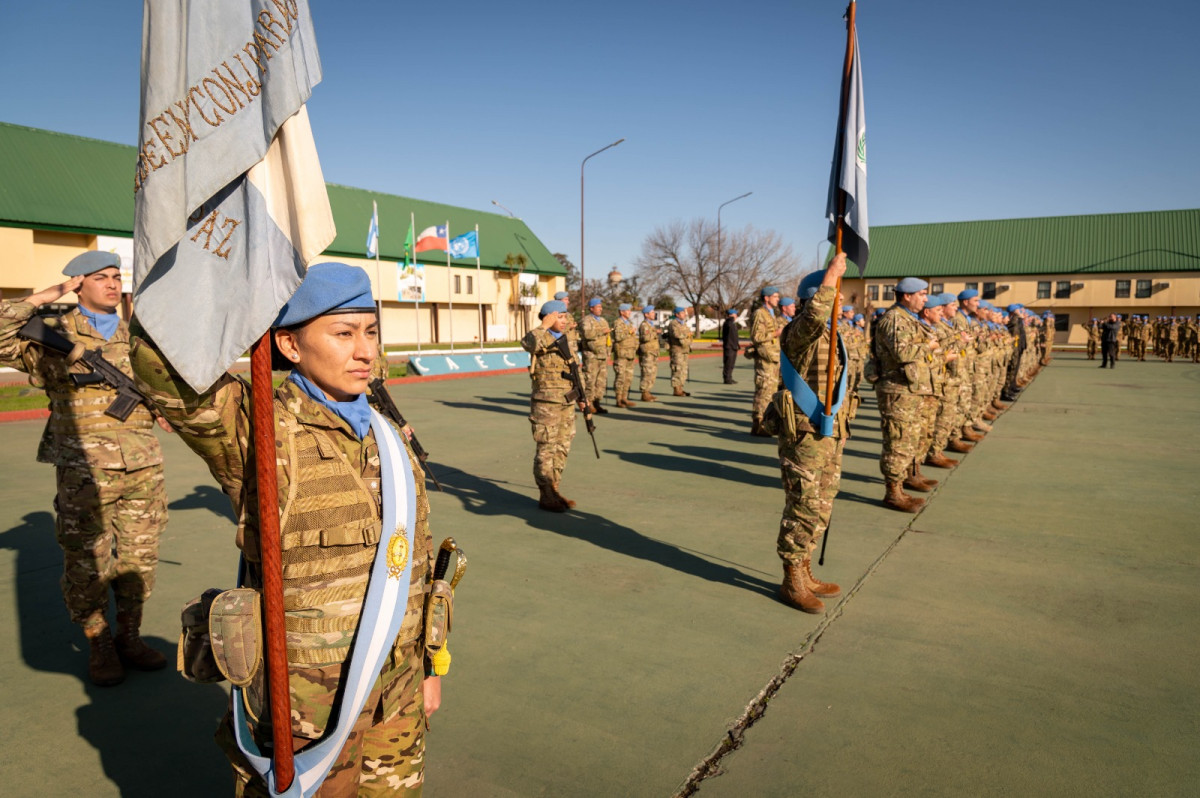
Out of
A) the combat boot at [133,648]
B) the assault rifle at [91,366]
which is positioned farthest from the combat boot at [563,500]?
the assault rifle at [91,366]

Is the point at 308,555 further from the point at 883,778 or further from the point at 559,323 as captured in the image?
the point at 559,323

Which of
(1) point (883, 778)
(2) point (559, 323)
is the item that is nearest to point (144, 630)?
(1) point (883, 778)

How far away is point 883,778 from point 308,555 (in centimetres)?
245

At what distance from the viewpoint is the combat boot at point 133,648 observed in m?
3.93

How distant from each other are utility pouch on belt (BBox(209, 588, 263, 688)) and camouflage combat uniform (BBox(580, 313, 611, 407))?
12428 mm

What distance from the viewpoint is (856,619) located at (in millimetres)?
4621

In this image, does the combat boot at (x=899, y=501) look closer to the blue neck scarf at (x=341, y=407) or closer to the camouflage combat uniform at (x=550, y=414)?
the camouflage combat uniform at (x=550, y=414)

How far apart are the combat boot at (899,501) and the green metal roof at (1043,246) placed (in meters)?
48.8

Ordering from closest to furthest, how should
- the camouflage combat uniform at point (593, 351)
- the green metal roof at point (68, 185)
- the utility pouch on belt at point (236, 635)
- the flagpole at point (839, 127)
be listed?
the utility pouch on belt at point (236, 635)
the flagpole at point (839, 127)
the camouflage combat uniform at point (593, 351)
the green metal roof at point (68, 185)

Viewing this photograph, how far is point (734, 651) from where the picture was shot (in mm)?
4180

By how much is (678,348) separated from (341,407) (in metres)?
15.7

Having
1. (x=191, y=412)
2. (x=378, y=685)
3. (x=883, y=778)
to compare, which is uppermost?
(x=191, y=412)

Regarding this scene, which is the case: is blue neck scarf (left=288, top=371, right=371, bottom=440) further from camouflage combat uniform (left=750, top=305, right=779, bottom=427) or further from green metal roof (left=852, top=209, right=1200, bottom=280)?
green metal roof (left=852, top=209, right=1200, bottom=280)

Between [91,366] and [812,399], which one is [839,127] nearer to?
[812,399]
